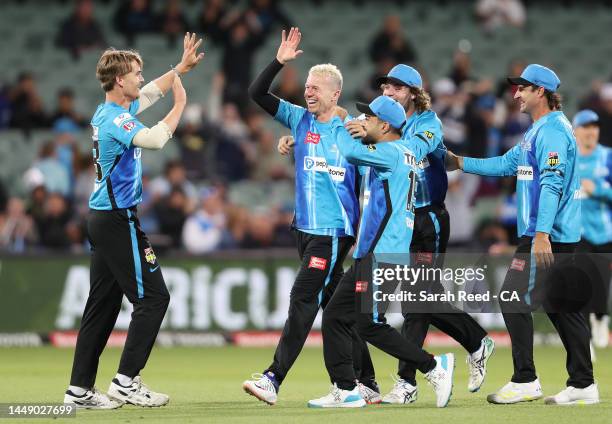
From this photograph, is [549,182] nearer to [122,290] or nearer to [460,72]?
[122,290]

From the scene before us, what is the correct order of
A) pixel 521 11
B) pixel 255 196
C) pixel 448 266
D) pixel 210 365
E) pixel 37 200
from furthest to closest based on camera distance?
pixel 521 11 → pixel 255 196 → pixel 37 200 → pixel 210 365 → pixel 448 266

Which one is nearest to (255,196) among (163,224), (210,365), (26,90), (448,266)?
(163,224)

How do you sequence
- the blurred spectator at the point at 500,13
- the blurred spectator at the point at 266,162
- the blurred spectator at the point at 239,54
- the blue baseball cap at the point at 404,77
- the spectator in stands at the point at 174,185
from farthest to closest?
the blurred spectator at the point at 500,13 → the blurred spectator at the point at 239,54 → the blurred spectator at the point at 266,162 → the spectator in stands at the point at 174,185 → the blue baseball cap at the point at 404,77

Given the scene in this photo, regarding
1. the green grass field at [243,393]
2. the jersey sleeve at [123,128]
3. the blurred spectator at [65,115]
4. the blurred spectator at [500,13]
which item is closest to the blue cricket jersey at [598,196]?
the green grass field at [243,393]

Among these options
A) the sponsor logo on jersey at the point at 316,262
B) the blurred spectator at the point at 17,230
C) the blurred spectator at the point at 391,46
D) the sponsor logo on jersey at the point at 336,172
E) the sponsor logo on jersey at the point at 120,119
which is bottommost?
the blurred spectator at the point at 17,230

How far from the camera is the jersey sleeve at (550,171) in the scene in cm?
884

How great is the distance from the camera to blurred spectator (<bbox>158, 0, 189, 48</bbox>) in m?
21.9

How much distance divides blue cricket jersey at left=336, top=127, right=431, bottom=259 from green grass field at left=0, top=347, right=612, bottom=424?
3.88 ft

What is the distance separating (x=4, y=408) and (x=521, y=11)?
1640cm

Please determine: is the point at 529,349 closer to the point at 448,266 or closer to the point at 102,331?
the point at 448,266

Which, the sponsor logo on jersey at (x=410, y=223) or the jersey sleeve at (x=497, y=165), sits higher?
the jersey sleeve at (x=497, y=165)

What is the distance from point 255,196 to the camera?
64.6ft

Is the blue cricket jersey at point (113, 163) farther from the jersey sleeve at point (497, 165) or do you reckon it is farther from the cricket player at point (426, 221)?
the jersey sleeve at point (497, 165)

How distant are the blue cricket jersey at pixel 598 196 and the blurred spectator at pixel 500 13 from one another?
32.0 feet
